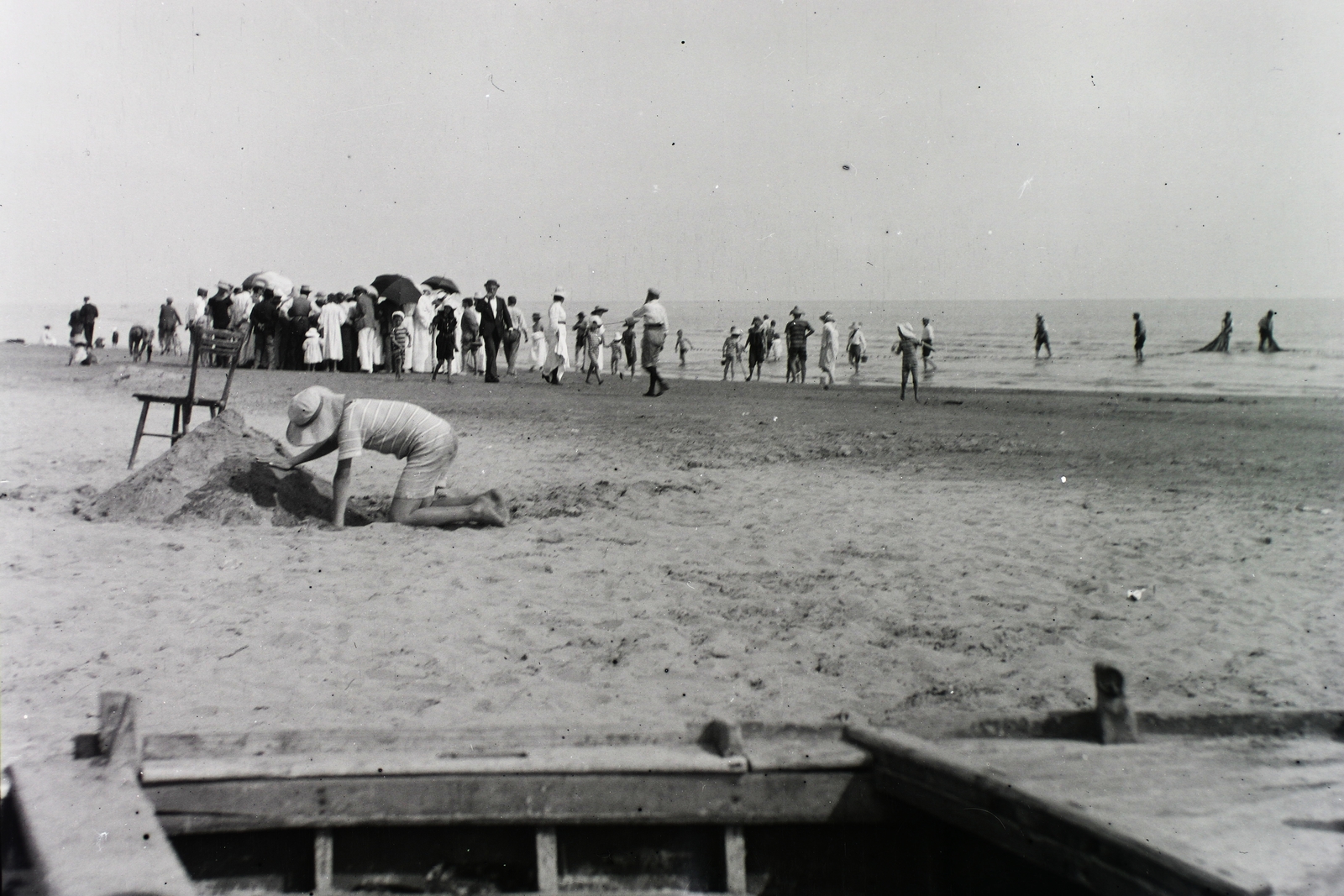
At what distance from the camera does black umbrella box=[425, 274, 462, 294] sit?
21922 mm

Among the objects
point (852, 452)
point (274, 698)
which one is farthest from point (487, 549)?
point (852, 452)

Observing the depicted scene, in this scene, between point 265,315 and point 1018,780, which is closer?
point 1018,780

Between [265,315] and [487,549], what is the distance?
49.8ft

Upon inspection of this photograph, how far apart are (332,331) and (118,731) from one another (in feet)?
62.0

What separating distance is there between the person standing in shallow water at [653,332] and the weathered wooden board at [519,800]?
1238 centimetres

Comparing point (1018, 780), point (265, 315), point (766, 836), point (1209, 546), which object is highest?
point (265, 315)

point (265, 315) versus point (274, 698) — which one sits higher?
point (265, 315)

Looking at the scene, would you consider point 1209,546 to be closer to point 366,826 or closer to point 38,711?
point 366,826

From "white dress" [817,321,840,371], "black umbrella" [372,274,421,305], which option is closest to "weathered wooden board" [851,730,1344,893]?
"white dress" [817,321,840,371]

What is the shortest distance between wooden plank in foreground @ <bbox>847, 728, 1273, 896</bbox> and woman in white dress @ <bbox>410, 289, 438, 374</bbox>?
1916 cm

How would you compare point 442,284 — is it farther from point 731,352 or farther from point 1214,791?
point 1214,791

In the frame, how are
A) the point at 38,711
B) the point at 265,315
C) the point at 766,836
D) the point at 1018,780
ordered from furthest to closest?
the point at 265,315, the point at 38,711, the point at 766,836, the point at 1018,780

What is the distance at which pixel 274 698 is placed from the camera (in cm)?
457

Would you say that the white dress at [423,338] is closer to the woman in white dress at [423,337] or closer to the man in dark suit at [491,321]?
the woman in white dress at [423,337]
